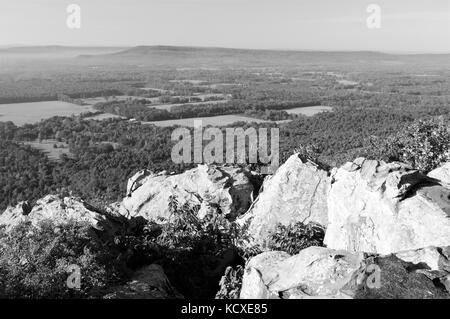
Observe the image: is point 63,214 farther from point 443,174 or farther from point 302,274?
point 443,174

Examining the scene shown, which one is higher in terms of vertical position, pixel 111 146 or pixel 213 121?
pixel 213 121

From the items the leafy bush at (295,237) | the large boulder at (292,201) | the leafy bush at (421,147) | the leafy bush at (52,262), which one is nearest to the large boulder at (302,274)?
the leafy bush at (295,237)

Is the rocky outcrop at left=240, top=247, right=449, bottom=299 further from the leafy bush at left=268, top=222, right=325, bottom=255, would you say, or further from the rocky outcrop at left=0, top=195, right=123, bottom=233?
the rocky outcrop at left=0, top=195, right=123, bottom=233

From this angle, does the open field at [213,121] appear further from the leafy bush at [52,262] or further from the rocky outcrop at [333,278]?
the rocky outcrop at [333,278]

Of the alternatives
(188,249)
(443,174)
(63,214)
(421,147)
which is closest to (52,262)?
(63,214)

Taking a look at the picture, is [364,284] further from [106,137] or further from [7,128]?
[7,128]

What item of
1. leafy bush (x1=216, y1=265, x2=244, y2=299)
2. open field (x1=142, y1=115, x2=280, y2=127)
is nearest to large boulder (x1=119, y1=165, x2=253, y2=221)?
leafy bush (x1=216, y1=265, x2=244, y2=299)

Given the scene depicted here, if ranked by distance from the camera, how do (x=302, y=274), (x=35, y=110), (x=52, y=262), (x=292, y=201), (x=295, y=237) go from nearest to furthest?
(x=302, y=274)
(x=52, y=262)
(x=295, y=237)
(x=292, y=201)
(x=35, y=110)
